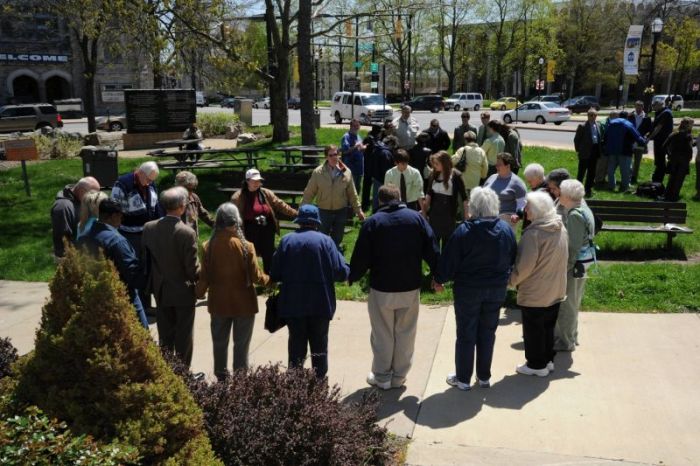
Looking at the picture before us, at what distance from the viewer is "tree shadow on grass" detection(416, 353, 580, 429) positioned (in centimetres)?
480

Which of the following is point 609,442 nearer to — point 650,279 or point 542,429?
point 542,429

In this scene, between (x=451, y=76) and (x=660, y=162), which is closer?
(x=660, y=162)

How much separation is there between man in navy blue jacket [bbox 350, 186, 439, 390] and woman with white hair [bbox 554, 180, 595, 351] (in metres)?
1.38

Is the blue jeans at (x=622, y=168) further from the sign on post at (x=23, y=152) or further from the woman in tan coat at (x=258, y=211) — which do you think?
the sign on post at (x=23, y=152)

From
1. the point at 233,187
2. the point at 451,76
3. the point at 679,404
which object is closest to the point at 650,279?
the point at 679,404

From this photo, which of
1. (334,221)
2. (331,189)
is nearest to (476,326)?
(331,189)

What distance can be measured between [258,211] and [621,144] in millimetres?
8625

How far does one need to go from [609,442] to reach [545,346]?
120 cm

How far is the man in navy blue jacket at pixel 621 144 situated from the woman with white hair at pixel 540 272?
8.20 meters

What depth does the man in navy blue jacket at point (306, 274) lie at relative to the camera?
4.72 m

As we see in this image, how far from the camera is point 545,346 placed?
5488mm

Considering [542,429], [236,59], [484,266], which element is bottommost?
[542,429]

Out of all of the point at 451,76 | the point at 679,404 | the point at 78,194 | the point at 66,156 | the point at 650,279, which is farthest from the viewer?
the point at 451,76

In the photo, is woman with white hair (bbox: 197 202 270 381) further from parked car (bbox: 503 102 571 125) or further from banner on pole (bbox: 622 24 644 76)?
parked car (bbox: 503 102 571 125)
